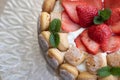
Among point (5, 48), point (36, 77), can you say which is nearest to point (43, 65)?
point (36, 77)

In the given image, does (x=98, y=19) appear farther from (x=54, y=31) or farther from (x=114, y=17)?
(x=54, y=31)

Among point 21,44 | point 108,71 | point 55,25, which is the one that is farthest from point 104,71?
point 21,44

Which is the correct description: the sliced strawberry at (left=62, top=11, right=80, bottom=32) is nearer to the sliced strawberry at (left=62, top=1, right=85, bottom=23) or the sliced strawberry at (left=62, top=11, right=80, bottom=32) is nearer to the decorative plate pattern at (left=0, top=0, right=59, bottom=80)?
the sliced strawberry at (left=62, top=1, right=85, bottom=23)

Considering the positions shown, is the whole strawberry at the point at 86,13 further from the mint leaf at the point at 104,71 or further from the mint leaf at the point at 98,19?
the mint leaf at the point at 104,71

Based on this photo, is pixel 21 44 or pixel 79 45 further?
pixel 21 44

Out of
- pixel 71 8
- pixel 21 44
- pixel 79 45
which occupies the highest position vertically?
pixel 71 8

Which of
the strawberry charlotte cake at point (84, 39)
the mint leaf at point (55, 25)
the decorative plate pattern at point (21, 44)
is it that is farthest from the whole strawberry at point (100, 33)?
the decorative plate pattern at point (21, 44)

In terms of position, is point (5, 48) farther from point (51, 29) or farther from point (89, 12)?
point (89, 12)
